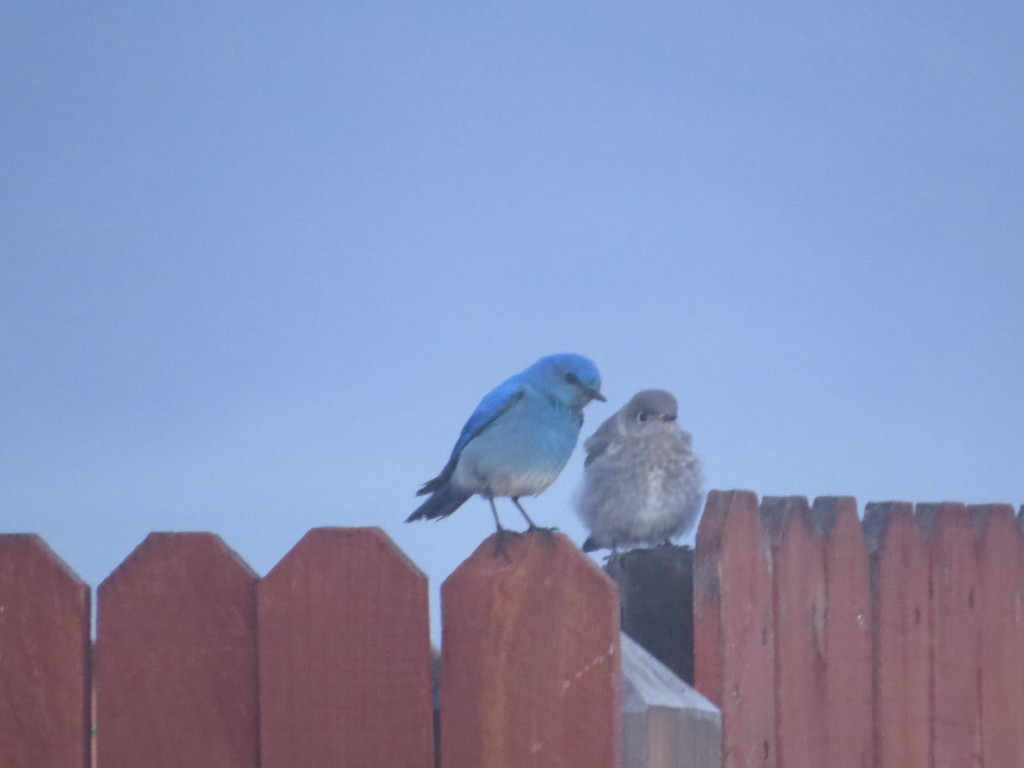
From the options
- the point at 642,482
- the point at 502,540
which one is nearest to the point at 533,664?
the point at 502,540

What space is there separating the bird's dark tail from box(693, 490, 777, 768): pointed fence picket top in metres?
0.84

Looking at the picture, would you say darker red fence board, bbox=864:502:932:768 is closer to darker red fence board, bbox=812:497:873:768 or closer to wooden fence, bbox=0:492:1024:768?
darker red fence board, bbox=812:497:873:768

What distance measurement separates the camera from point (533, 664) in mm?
2699

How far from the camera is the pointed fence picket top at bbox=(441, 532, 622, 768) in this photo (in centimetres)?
267

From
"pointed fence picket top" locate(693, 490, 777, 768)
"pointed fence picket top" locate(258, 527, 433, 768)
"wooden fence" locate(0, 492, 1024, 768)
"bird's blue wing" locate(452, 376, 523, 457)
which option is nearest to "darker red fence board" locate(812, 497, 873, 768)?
"pointed fence picket top" locate(693, 490, 777, 768)

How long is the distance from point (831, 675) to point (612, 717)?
60.8 inches

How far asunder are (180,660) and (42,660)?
323 millimetres

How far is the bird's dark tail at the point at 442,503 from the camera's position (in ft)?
13.6

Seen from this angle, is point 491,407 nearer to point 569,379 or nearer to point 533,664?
point 569,379

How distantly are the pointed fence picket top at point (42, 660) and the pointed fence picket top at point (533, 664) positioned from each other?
0.77 metres

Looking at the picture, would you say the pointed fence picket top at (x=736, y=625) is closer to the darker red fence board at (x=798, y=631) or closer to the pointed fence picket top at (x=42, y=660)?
the darker red fence board at (x=798, y=631)

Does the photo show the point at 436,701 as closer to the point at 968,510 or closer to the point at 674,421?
the point at 968,510

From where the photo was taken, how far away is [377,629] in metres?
2.72

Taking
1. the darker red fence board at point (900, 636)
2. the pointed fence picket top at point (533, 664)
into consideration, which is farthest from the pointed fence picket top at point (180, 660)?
the darker red fence board at point (900, 636)
